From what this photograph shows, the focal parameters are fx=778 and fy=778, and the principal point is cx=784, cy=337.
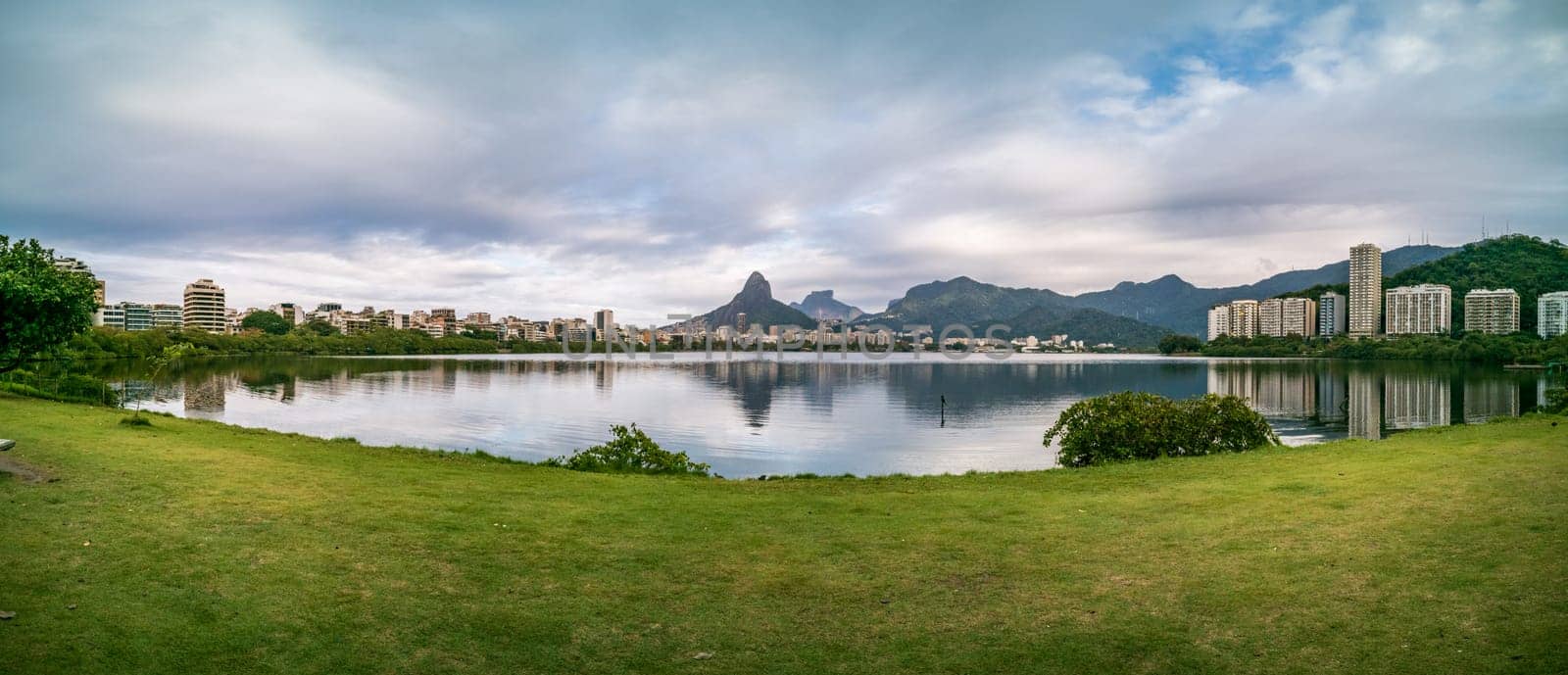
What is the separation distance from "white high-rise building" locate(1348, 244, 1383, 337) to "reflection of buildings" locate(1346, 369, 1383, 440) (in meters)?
126

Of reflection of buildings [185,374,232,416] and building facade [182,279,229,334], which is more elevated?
building facade [182,279,229,334]

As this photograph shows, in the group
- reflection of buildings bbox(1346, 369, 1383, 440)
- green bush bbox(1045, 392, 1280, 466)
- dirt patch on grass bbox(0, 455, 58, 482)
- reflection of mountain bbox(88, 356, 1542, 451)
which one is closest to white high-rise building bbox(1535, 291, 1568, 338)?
reflection of mountain bbox(88, 356, 1542, 451)

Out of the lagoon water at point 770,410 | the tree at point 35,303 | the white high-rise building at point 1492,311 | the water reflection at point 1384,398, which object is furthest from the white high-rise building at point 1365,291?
the tree at point 35,303

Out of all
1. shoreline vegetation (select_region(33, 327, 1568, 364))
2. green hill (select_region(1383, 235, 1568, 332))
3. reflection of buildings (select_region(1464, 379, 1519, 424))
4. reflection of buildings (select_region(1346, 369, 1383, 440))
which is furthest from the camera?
green hill (select_region(1383, 235, 1568, 332))

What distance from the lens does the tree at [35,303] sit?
66.6 feet

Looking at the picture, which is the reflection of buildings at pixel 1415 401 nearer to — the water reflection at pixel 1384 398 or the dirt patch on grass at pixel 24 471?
the water reflection at pixel 1384 398

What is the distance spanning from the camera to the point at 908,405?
54812mm

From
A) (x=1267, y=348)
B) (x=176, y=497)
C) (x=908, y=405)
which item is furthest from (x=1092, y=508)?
(x=1267, y=348)

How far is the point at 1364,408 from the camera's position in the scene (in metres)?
51.1

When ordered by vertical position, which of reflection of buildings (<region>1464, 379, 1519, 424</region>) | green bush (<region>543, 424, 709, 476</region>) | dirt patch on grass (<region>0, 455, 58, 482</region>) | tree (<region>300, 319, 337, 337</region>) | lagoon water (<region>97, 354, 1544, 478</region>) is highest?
tree (<region>300, 319, 337, 337</region>)

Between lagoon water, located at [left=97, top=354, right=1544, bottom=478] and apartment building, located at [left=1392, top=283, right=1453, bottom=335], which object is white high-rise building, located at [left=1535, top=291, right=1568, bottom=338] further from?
lagoon water, located at [left=97, top=354, right=1544, bottom=478]

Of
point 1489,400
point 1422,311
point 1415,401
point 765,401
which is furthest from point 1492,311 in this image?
point 765,401

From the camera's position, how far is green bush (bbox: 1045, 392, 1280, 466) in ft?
61.9

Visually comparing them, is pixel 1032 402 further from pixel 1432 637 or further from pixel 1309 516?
pixel 1432 637
